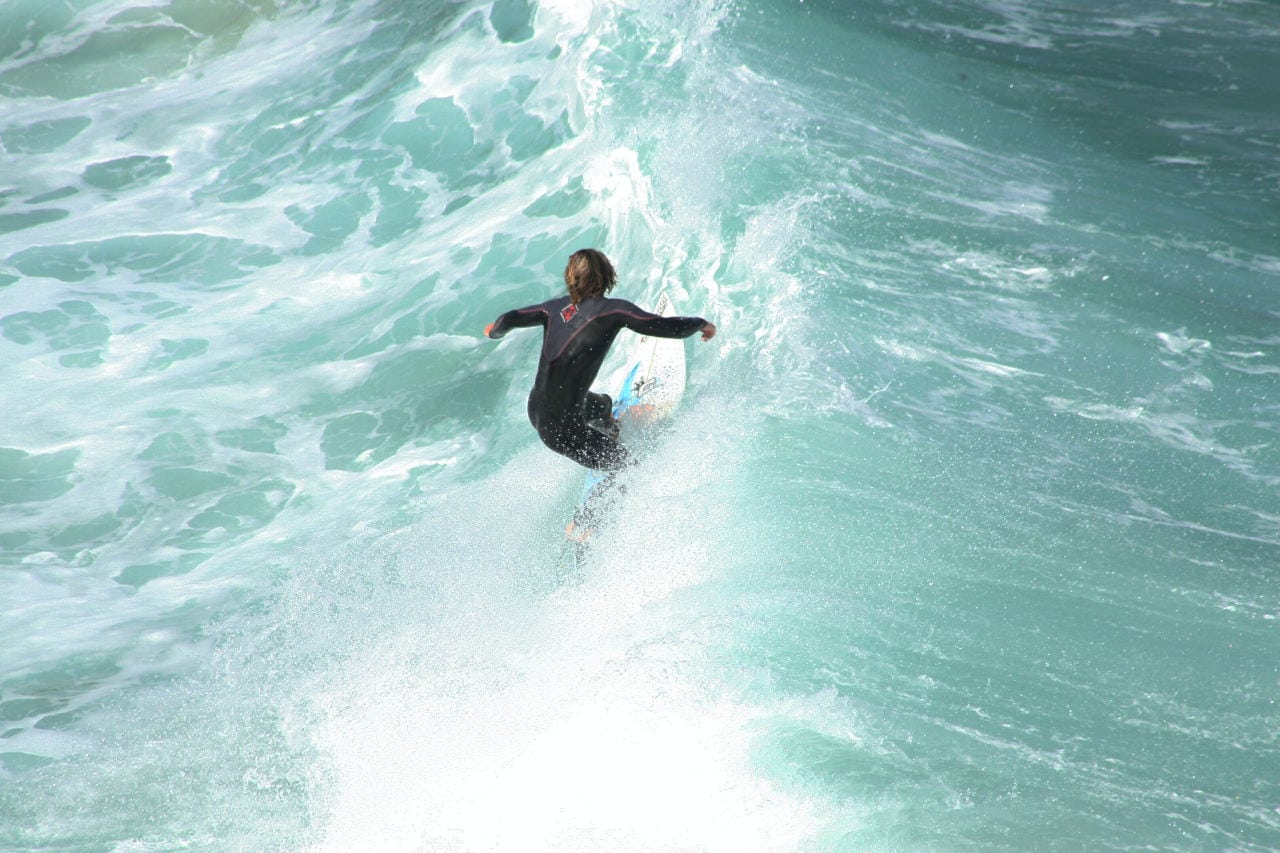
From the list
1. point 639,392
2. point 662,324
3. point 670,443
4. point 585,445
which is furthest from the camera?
point 639,392

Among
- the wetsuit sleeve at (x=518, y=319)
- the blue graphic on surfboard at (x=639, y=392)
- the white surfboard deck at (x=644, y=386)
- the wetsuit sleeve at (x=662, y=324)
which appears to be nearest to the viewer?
the wetsuit sleeve at (x=662, y=324)

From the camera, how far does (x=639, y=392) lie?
20.6ft

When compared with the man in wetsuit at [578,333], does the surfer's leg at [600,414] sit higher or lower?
lower

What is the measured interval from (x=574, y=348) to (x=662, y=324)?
50cm

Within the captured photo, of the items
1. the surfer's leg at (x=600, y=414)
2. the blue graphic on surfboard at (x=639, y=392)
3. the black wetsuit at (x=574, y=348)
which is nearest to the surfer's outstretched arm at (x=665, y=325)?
the black wetsuit at (x=574, y=348)

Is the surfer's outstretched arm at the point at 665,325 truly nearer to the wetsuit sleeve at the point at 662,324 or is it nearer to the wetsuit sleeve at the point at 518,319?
the wetsuit sleeve at the point at 662,324

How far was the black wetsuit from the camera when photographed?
195 inches

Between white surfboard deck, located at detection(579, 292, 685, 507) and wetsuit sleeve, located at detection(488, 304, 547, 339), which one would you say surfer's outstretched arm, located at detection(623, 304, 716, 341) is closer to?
wetsuit sleeve, located at detection(488, 304, 547, 339)

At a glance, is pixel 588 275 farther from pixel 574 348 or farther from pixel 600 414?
pixel 600 414

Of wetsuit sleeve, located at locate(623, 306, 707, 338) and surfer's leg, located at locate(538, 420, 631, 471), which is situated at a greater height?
wetsuit sleeve, located at locate(623, 306, 707, 338)

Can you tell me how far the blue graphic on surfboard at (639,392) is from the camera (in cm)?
580

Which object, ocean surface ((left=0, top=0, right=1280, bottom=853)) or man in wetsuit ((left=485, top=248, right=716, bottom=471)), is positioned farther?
ocean surface ((left=0, top=0, right=1280, bottom=853))

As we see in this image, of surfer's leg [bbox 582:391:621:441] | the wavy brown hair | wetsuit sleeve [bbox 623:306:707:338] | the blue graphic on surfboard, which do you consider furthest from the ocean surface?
the wavy brown hair

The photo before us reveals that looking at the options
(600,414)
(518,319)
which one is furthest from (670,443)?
(518,319)
